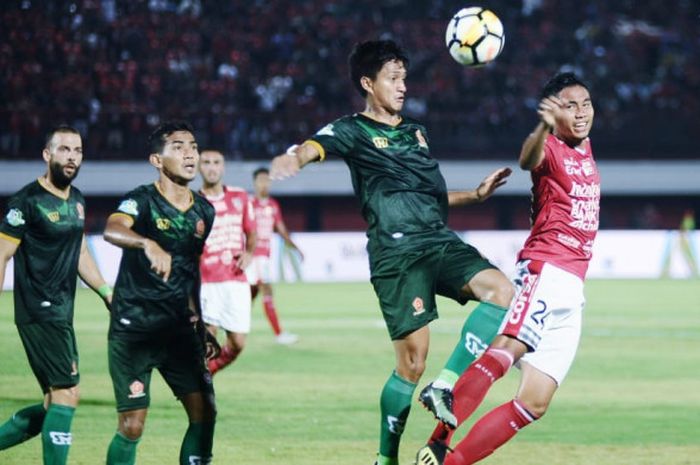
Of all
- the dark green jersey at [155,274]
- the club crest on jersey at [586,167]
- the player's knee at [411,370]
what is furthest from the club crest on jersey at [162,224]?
the club crest on jersey at [586,167]

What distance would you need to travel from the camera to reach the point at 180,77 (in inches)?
1352

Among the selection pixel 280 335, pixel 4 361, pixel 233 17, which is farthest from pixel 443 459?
pixel 233 17

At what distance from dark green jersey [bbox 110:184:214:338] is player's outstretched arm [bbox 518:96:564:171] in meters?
1.97

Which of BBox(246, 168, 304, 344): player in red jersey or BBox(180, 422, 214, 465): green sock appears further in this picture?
BBox(246, 168, 304, 344): player in red jersey

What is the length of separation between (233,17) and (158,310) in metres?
29.9

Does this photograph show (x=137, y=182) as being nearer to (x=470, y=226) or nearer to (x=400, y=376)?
(x=470, y=226)

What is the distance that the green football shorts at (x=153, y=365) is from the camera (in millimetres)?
7129

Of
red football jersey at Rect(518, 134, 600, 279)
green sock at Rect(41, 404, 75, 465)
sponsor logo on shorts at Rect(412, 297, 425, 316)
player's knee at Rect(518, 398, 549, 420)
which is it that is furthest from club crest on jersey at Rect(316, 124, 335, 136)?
green sock at Rect(41, 404, 75, 465)

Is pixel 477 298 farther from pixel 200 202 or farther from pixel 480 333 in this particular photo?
pixel 200 202

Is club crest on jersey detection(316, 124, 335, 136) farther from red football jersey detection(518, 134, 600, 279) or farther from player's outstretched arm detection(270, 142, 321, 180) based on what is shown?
red football jersey detection(518, 134, 600, 279)

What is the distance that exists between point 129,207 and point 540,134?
7.82ft

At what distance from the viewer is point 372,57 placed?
7.71 metres

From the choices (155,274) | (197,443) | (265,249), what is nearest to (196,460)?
(197,443)

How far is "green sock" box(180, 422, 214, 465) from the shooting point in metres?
7.25
